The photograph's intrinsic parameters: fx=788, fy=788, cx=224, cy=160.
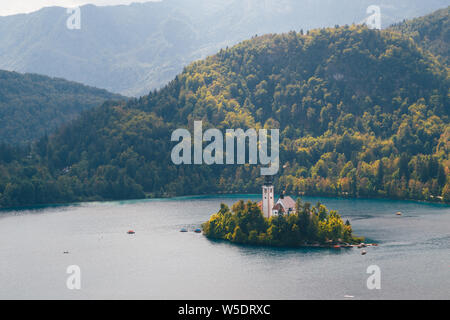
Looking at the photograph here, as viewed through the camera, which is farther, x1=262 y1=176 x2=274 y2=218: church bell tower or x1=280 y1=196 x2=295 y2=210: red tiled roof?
x1=280 y1=196 x2=295 y2=210: red tiled roof
